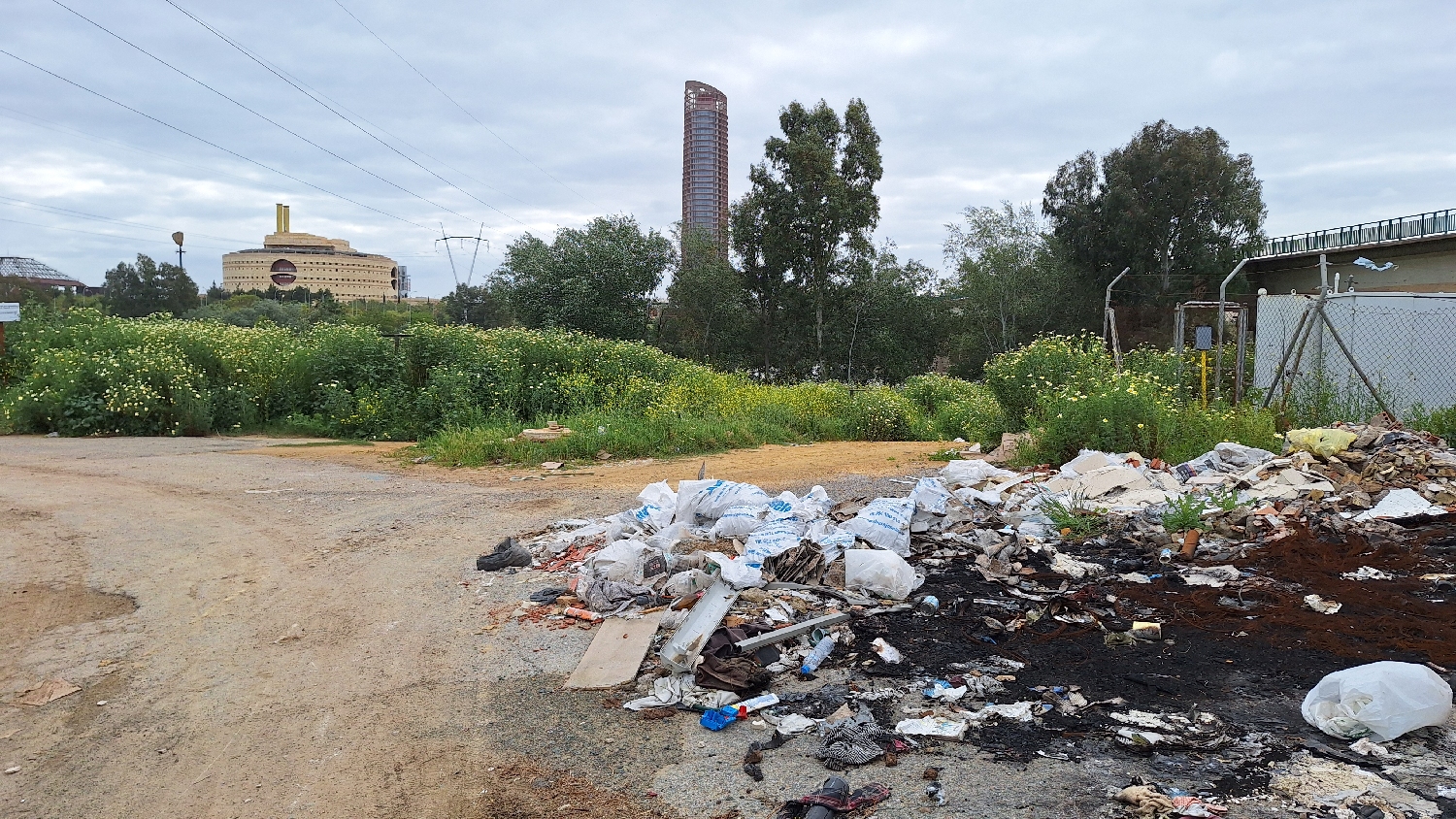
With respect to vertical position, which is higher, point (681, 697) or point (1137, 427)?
point (1137, 427)

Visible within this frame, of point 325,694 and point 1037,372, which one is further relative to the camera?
point 1037,372

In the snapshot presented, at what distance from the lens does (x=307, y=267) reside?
78.0 metres

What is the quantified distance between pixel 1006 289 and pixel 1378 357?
2646 cm

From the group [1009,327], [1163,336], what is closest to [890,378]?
[1009,327]

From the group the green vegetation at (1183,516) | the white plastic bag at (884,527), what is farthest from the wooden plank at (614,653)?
the green vegetation at (1183,516)

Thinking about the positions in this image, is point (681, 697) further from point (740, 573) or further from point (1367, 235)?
point (1367, 235)

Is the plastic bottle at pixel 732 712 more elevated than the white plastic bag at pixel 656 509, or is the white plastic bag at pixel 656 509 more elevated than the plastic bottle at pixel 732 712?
the white plastic bag at pixel 656 509

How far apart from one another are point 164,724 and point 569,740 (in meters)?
1.88

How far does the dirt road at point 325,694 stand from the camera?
3.33 metres

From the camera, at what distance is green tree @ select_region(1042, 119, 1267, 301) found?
3159 centimetres

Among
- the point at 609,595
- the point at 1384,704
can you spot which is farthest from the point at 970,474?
the point at 1384,704

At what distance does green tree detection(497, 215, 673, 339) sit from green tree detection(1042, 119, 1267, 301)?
17.3m

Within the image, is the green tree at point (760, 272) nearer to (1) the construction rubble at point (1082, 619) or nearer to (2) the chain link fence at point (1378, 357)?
(2) the chain link fence at point (1378, 357)

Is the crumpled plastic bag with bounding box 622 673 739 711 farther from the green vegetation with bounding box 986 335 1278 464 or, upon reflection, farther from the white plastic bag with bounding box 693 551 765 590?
the green vegetation with bounding box 986 335 1278 464
